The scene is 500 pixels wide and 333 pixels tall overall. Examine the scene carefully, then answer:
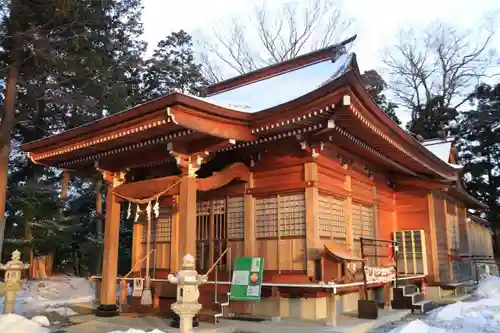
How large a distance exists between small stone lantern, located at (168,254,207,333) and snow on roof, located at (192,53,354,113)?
13.9ft

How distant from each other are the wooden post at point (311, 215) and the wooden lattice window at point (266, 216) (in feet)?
2.45

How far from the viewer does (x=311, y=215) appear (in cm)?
779

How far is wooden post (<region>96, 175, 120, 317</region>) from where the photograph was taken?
8.48m

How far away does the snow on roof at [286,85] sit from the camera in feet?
30.2

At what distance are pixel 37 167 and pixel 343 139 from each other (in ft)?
52.8

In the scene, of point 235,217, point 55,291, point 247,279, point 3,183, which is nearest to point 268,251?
point 247,279

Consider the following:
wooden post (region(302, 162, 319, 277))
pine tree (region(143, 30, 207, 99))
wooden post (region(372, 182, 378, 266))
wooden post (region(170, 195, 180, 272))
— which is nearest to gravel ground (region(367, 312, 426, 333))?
wooden post (region(302, 162, 319, 277))

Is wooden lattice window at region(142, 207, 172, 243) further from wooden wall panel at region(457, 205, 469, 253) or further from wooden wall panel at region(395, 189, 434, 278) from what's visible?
wooden wall panel at region(457, 205, 469, 253)

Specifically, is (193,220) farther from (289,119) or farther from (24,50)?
(24,50)

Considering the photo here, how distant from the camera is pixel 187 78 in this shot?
91.7 ft

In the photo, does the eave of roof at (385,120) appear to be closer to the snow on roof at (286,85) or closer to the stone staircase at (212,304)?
the snow on roof at (286,85)

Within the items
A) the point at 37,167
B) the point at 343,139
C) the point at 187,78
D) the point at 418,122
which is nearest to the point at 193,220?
the point at 343,139

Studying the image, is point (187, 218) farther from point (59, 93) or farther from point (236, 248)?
point (59, 93)

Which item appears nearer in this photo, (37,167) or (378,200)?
(378,200)
